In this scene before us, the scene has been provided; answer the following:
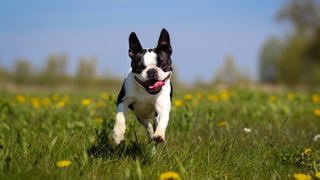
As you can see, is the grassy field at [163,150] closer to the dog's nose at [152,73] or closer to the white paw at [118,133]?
the white paw at [118,133]

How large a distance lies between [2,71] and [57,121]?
1291 inches

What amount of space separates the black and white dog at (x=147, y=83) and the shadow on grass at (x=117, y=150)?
0.12 metres

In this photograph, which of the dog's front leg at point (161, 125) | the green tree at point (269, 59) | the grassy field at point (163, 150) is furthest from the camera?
the green tree at point (269, 59)

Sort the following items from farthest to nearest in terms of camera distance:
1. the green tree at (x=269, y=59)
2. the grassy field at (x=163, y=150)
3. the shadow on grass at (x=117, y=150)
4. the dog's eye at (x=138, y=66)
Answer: the green tree at (x=269, y=59) < the dog's eye at (x=138, y=66) < the shadow on grass at (x=117, y=150) < the grassy field at (x=163, y=150)

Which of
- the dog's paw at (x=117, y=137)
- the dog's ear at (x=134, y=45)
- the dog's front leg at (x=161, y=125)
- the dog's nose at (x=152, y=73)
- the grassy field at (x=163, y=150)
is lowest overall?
the grassy field at (x=163, y=150)

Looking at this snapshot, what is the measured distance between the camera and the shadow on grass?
4270 mm

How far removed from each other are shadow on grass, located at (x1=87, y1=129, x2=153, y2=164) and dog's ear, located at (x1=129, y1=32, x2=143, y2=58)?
813 millimetres

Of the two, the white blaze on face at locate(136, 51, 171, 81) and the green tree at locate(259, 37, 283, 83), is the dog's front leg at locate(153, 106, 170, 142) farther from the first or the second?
the green tree at locate(259, 37, 283, 83)

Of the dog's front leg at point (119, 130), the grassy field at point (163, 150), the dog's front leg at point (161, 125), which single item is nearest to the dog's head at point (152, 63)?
the dog's front leg at point (161, 125)

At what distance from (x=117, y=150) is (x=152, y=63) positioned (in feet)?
2.76

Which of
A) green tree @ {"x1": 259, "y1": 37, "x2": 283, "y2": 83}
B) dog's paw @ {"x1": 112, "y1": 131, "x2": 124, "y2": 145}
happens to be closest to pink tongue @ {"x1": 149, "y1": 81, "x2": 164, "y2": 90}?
dog's paw @ {"x1": 112, "y1": 131, "x2": 124, "y2": 145}

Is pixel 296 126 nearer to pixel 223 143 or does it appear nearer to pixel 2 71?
pixel 223 143

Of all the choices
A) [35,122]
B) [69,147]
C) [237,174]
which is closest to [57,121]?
[35,122]

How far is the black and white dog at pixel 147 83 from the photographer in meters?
4.32
